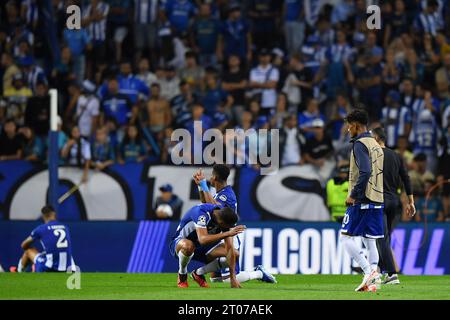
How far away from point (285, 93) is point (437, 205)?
4.42m

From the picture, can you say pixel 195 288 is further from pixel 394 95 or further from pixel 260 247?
pixel 394 95

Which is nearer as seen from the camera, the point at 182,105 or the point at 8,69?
the point at 182,105

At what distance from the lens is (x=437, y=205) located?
22.5 m

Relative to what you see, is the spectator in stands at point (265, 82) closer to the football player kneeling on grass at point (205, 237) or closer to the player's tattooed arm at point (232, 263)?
the football player kneeling on grass at point (205, 237)

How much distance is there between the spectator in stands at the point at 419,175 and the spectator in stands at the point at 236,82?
3973 millimetres

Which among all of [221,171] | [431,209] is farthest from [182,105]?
[221,171]

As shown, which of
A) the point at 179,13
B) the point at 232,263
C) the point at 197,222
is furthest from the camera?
the point at 179,13

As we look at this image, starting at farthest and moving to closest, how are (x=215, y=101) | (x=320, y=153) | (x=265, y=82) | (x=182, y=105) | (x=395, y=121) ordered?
(x=265, y=82)
(x=215, y=101)
(x=182, y=105)
(x=395, y=121)
(x=320, y=153)

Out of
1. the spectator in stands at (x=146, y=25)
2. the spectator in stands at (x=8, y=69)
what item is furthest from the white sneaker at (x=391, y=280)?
the spectator in stands at (x=8, y=69)

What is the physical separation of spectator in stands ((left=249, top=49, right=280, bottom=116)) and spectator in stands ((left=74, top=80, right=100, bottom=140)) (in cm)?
316

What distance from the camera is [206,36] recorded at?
27.0m

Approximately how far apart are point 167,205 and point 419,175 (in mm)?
4576

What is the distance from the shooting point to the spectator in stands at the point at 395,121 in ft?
79.7

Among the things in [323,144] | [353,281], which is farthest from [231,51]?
[353,281]
